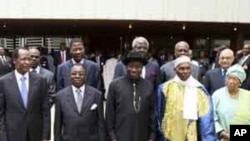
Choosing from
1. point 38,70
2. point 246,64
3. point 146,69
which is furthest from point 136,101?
point 246,64

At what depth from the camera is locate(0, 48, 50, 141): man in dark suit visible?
6543 mm

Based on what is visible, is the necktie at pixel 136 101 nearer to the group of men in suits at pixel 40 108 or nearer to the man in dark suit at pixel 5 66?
the group of men in suits at pixel 40 108

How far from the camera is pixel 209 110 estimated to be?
6.59m

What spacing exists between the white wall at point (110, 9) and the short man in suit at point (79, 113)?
482 inches

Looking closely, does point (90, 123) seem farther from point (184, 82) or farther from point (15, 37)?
point (15, 37)

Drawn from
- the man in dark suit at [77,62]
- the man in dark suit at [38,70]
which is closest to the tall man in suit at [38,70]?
the man in dark suit at [38,70]

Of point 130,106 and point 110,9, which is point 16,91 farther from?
point 110,9

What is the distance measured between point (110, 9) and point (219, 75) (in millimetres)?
11154

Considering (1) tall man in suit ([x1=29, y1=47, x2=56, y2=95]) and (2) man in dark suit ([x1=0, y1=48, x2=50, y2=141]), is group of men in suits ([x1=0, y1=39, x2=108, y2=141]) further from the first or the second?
(1) tall man in suit ([x1=29, y1=47, x2=56, y2=95])

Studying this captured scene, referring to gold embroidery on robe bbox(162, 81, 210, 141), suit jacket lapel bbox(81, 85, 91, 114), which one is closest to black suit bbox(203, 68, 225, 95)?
gold embroidery on robe bbox(162, 81, 210, 141)

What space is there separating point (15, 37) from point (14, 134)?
16.1 meters

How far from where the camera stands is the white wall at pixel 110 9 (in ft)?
61.0

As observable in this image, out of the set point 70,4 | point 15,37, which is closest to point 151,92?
point 70,4

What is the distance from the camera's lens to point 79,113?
21.2 feet
